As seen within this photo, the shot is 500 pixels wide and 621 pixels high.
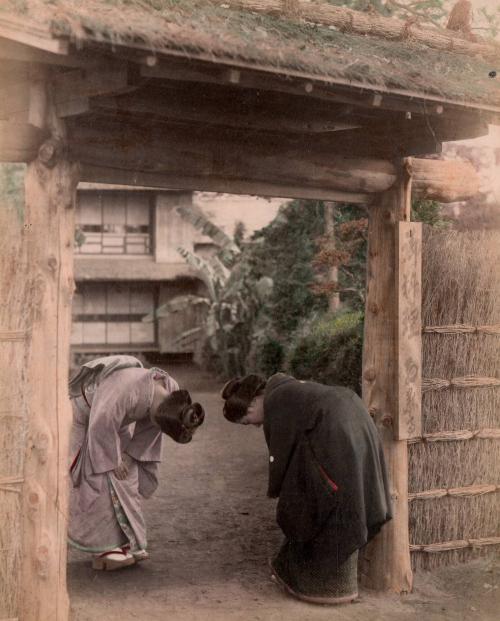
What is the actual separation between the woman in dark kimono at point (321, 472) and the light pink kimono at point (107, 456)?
0.78 meters

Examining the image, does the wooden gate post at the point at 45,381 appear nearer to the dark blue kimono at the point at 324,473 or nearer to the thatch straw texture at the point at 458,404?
the dark blue kimono at the point at 324,473

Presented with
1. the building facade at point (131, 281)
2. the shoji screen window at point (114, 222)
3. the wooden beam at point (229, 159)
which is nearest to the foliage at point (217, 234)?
the building facade at point (131, 281)

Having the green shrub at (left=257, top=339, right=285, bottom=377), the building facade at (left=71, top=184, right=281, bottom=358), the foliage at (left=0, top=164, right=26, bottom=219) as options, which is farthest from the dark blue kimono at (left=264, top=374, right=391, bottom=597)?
the building facade at (left=71, top=184, right=281, bottom=358)

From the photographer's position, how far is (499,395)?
6.15 m

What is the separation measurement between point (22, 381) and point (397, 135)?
314 centimetres

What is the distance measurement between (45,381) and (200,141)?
1.82m

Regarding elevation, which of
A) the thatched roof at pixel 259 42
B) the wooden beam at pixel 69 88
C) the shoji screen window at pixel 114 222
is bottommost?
the wooden beam at pixel 69 88

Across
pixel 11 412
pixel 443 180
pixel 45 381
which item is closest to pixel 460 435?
pixel 443 180

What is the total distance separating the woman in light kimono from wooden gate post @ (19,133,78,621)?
1.05 m

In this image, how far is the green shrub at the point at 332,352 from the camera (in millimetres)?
9188

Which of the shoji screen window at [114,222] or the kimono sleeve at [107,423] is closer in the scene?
the kimono sleeve at [107,423]

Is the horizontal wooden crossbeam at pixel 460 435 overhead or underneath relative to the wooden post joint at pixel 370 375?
underneath

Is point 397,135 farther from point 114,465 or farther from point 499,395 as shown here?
point 114,465

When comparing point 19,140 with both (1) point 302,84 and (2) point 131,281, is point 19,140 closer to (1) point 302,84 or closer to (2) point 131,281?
(1) point 302,84
